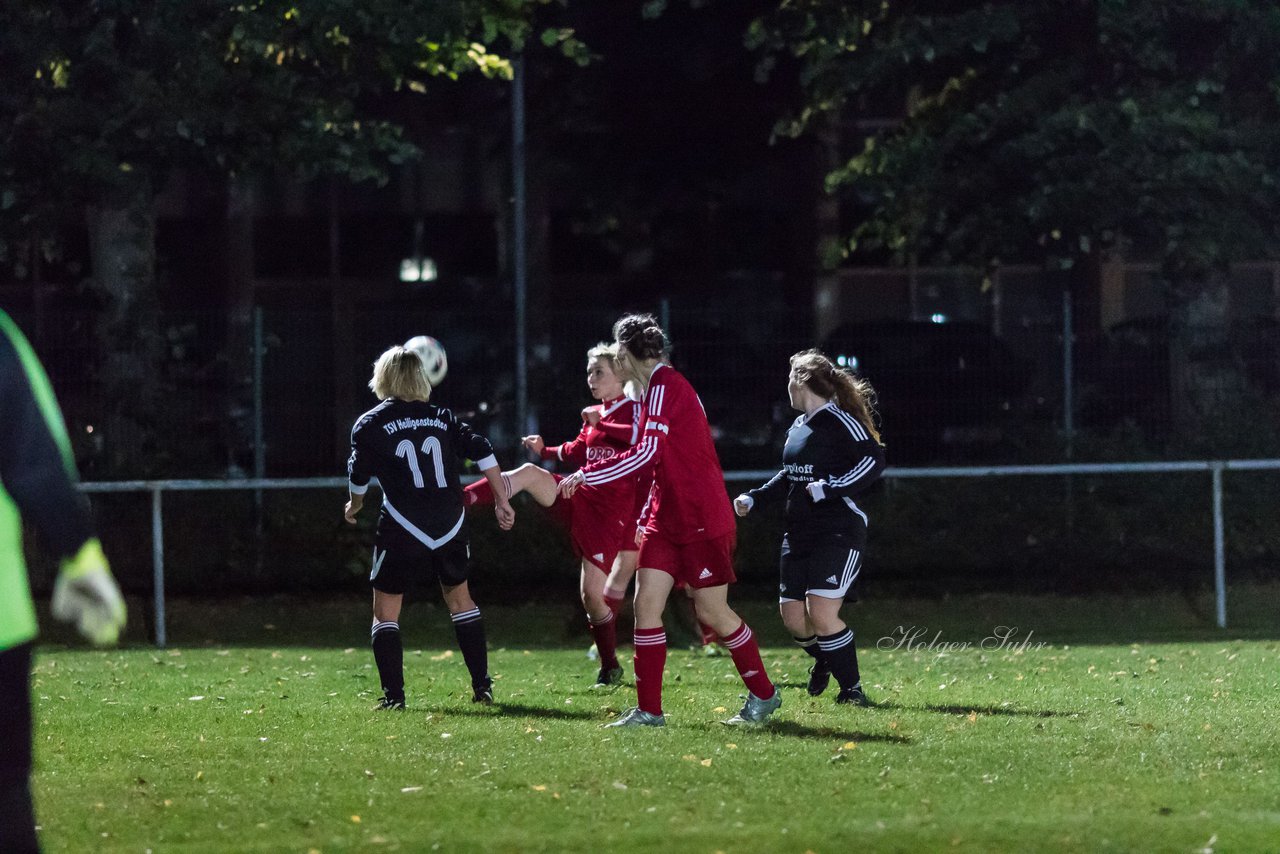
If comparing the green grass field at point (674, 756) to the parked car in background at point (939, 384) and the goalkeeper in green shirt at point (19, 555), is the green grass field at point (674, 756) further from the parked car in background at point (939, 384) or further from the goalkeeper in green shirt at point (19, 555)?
the parked car in background at point (939, 384)

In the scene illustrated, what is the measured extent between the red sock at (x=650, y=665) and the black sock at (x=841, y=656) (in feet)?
3.38

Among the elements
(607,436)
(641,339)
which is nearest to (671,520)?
(641,339)

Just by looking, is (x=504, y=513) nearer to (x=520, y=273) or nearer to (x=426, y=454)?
(x=426, y=454)

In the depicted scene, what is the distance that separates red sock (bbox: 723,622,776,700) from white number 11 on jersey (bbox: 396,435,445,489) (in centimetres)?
171

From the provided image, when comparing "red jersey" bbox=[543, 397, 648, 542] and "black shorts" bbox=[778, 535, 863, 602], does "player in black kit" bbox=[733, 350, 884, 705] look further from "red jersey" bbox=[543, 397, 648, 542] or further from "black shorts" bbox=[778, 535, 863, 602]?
"red jersey" bbox=[543, 397, 648, 542]

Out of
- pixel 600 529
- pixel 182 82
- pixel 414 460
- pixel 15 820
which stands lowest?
pixel 15 820

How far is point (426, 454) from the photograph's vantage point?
933cm

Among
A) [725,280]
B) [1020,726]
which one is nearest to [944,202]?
[1020,726]

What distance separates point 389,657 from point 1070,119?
8.16 metres

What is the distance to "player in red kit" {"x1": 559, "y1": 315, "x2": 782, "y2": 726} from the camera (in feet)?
27.8

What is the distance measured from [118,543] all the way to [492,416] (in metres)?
3.13

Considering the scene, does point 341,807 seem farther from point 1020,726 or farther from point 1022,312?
point 1022,312

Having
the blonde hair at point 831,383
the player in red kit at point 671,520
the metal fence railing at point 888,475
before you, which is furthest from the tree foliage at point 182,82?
the player in red kit at point 671,520

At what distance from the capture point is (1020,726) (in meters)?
8.61
